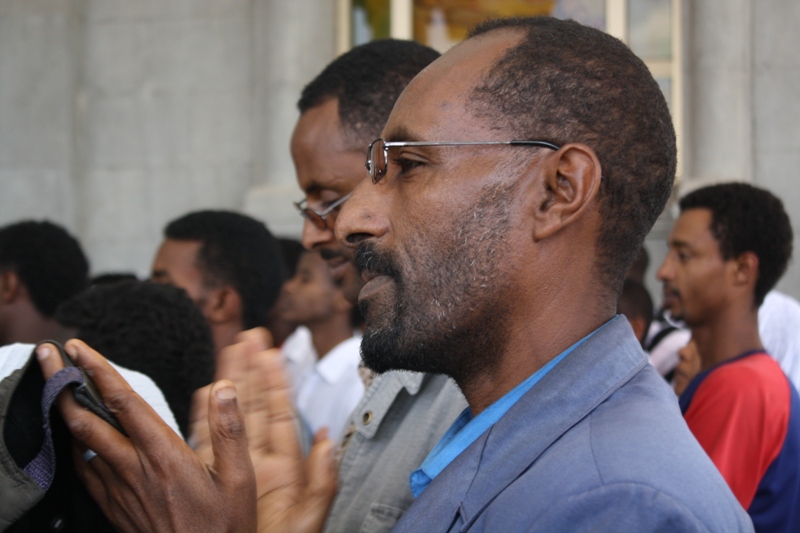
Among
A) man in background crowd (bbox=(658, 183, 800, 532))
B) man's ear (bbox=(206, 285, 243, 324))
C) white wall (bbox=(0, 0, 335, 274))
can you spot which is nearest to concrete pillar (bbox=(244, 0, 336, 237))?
white wall (bbox=(0, 0, 335, 274))

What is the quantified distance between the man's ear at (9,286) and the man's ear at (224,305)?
3.74 ft

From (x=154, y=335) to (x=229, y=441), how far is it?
1.08 meters

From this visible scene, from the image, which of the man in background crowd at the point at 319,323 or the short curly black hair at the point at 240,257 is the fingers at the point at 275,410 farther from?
the man in background crowd at the point at 319,323

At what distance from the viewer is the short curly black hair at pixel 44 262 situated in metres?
4.22

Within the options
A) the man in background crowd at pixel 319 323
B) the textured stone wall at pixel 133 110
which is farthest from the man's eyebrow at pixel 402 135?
the textured stone wall at pixel 133 110

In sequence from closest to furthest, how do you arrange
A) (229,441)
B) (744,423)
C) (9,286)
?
1. (229,441)
2. (744,423)
3. (9,286)

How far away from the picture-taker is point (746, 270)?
12.4 feet

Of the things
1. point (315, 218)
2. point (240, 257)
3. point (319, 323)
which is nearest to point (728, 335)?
point (315, 218)

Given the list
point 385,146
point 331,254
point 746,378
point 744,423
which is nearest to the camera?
point 385,146

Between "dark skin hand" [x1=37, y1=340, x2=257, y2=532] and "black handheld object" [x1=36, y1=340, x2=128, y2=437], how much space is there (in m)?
0.01

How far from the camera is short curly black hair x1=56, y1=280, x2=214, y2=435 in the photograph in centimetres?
246

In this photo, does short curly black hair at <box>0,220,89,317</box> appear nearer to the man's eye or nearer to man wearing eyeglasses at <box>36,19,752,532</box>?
man wearing eyeglasses at <box>36,19,752,532</box>

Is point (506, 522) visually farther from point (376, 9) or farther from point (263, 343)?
point (376, 9)

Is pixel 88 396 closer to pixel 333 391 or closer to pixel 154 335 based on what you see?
pixel 154 335
